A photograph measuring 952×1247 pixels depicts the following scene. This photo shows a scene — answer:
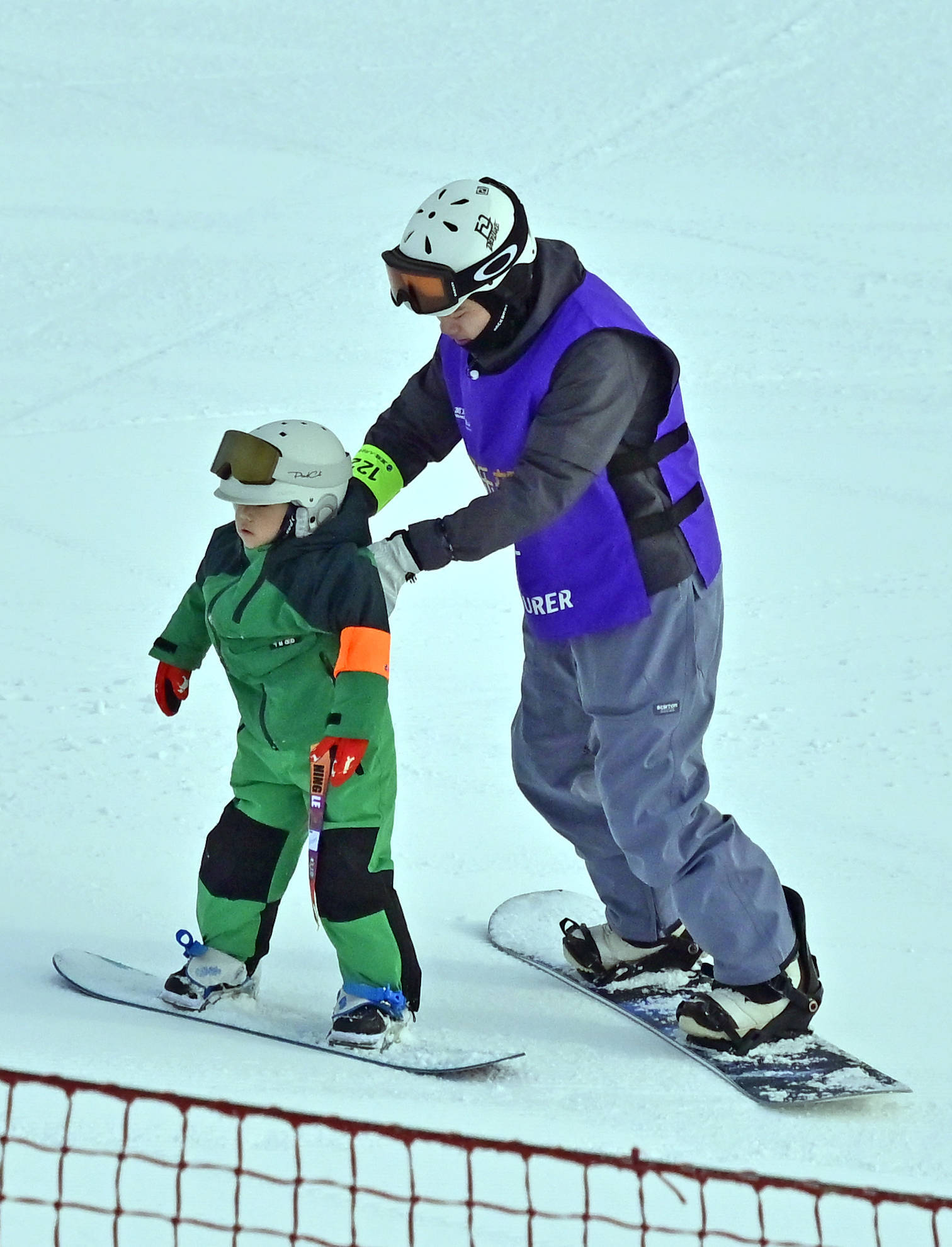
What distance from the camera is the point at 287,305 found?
9.31 metres

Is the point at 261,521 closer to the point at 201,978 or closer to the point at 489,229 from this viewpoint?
the point at 489,229

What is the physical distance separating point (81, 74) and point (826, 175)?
223 inches

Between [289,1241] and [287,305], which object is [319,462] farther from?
[287,305]

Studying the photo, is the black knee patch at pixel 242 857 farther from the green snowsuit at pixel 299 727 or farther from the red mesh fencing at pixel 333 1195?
the red mesh fencing at pixel 333 1195

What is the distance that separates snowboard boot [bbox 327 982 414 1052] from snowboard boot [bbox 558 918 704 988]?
63cm

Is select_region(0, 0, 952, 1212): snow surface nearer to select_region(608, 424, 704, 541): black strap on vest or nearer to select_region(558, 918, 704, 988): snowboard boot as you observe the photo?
select_region(558, 918, 704, 988): snowboard boot

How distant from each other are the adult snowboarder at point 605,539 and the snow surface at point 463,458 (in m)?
0.37

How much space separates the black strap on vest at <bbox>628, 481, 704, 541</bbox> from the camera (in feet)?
11.2

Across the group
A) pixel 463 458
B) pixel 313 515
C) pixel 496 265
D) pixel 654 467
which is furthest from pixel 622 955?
pixel 463 458

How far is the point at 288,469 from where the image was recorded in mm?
3346

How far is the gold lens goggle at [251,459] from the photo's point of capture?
10.9 feet

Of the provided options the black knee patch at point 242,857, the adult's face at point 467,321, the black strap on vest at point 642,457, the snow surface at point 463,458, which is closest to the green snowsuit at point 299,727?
the black knee patch at point 242,857

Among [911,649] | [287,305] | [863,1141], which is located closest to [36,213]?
[287,305]

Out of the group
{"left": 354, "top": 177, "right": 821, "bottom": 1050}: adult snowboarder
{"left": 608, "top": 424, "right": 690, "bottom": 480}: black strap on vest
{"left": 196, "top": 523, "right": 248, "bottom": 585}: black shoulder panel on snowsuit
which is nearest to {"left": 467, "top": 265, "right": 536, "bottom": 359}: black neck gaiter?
{"left": 354, "top": 177, "right": 821, "bottom": 1050}: adult snowboarder
